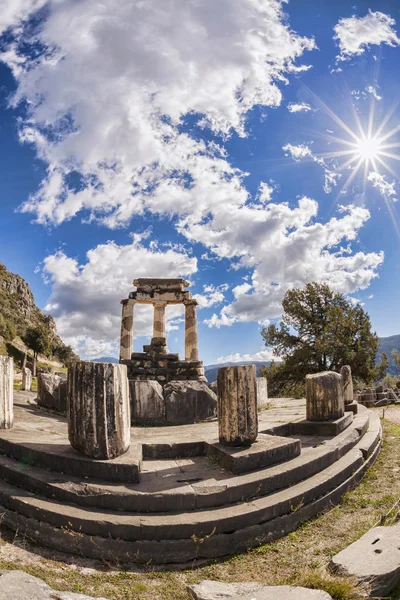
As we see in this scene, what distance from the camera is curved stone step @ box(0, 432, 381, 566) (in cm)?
399

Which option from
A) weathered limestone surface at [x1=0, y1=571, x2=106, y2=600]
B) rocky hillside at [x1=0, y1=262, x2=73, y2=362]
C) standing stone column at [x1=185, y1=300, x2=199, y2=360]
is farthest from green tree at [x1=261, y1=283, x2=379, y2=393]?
rocky hillside at [x1=0, y1=262, x2=73, y2=362]

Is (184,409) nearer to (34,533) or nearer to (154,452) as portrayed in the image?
(154,452)

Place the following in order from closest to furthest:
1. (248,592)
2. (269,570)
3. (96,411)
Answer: (248,592) → (269,570) → (96,411)

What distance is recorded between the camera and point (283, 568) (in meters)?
3.87

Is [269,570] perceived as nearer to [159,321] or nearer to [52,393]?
[52,393]

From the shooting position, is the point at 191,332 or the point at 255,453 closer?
the point at 255,453

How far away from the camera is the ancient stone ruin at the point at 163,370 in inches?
344

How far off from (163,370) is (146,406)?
290cm

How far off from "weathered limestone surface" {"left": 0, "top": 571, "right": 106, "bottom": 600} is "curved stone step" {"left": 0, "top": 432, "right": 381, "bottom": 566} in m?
0.93

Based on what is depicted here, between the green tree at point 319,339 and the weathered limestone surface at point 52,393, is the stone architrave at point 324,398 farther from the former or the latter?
the green tree at point 319,339

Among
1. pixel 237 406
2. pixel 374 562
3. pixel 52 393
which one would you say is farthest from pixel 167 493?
pixel 52 393

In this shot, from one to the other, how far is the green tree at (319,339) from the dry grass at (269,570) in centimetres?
2006

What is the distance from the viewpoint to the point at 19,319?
70.2 metres

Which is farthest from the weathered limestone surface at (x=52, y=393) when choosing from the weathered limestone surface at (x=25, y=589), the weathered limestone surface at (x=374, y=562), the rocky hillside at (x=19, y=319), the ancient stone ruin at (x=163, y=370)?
the rocky hillside at (x=19, y=319)
